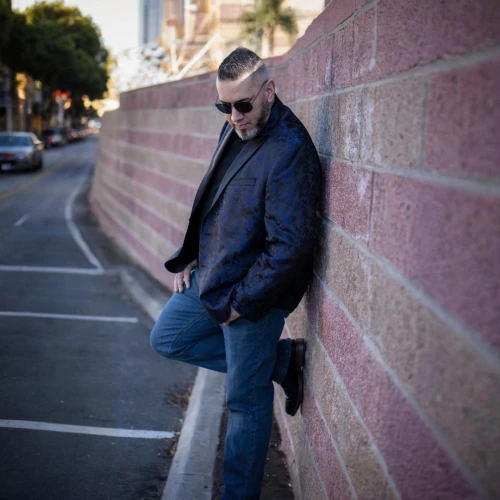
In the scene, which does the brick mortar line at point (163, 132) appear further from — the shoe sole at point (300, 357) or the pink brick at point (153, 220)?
the shoe sole at point (300, 357)

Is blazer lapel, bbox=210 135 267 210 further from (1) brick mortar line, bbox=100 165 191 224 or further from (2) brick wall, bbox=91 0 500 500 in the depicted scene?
(1) brick mortar line, bbox=100 165 191 224

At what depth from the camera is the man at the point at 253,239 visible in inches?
114

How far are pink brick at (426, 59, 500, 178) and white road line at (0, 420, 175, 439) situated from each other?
3.33m

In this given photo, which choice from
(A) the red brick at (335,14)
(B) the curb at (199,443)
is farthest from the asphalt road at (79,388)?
(A) the red brick at (335,14)

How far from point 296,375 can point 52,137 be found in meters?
55.1

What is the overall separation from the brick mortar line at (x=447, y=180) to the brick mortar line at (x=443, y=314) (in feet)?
0.85

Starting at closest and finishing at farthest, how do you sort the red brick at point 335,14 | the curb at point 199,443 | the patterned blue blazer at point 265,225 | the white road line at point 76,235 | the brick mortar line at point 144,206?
the red brick at point 335,14 → the patterned blue blazer at point 265,225 → the curb at point 199,443 → the brick mortar line at point 144,206 → the white road line at point 76,235

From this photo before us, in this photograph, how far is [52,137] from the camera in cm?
5553

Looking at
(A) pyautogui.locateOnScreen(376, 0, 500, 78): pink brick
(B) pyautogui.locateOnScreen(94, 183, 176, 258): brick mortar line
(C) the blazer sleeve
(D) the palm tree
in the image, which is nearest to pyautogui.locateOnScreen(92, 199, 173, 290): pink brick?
(B) pyautogui.locateOnScreen(94, 183, 176, 258): brick mortar line

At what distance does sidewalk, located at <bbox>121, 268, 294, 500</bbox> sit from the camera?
3.70m

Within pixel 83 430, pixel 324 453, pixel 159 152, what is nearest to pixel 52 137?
pixel 159 152

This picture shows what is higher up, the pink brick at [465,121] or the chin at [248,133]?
the pink brick at [465,121]

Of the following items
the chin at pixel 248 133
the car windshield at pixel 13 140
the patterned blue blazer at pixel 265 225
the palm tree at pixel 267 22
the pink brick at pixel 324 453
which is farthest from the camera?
the palm tree at pixel 267 22

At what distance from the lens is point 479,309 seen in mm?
1389
